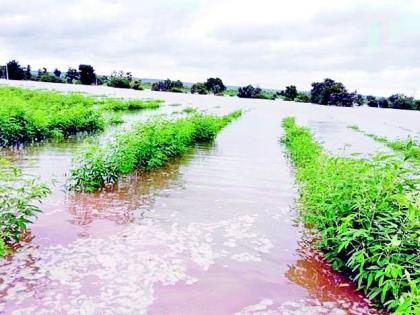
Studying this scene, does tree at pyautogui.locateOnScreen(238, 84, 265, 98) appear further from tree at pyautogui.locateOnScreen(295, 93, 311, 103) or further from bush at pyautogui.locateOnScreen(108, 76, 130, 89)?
bush at pyautogui.locateOnScreen(108, 76, 130, 89)

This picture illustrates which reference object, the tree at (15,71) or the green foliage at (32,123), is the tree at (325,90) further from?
the green foliage at (32,123)

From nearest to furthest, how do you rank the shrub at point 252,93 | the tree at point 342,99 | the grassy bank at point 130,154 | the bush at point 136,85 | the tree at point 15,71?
1. the grassy bank at point 130,154
2. the tree at point 15,71
3. the tree at point 342,99
4. the bush at point 136,85
5. the shrub at point 252,93

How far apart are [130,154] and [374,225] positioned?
722 centimetres

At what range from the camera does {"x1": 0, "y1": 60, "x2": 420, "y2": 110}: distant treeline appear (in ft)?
370

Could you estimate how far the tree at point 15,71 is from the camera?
10406cm

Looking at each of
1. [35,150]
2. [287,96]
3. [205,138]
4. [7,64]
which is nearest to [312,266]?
[35,150]

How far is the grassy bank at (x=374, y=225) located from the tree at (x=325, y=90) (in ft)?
371

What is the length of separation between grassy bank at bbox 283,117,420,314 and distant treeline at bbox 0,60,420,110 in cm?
11115

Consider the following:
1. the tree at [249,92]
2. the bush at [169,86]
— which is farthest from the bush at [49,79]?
the tree at [249,92]

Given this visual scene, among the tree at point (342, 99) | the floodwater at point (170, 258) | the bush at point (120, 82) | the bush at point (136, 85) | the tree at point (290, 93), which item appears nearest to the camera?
the floodwater at point (170, 258)

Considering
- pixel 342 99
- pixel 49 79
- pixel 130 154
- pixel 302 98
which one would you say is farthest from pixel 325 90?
pixel 130 154

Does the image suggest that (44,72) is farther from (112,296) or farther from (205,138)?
(112,296)

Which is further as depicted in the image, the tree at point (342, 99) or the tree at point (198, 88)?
the tree at point (198, 88)

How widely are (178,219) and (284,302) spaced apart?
11.2ft
